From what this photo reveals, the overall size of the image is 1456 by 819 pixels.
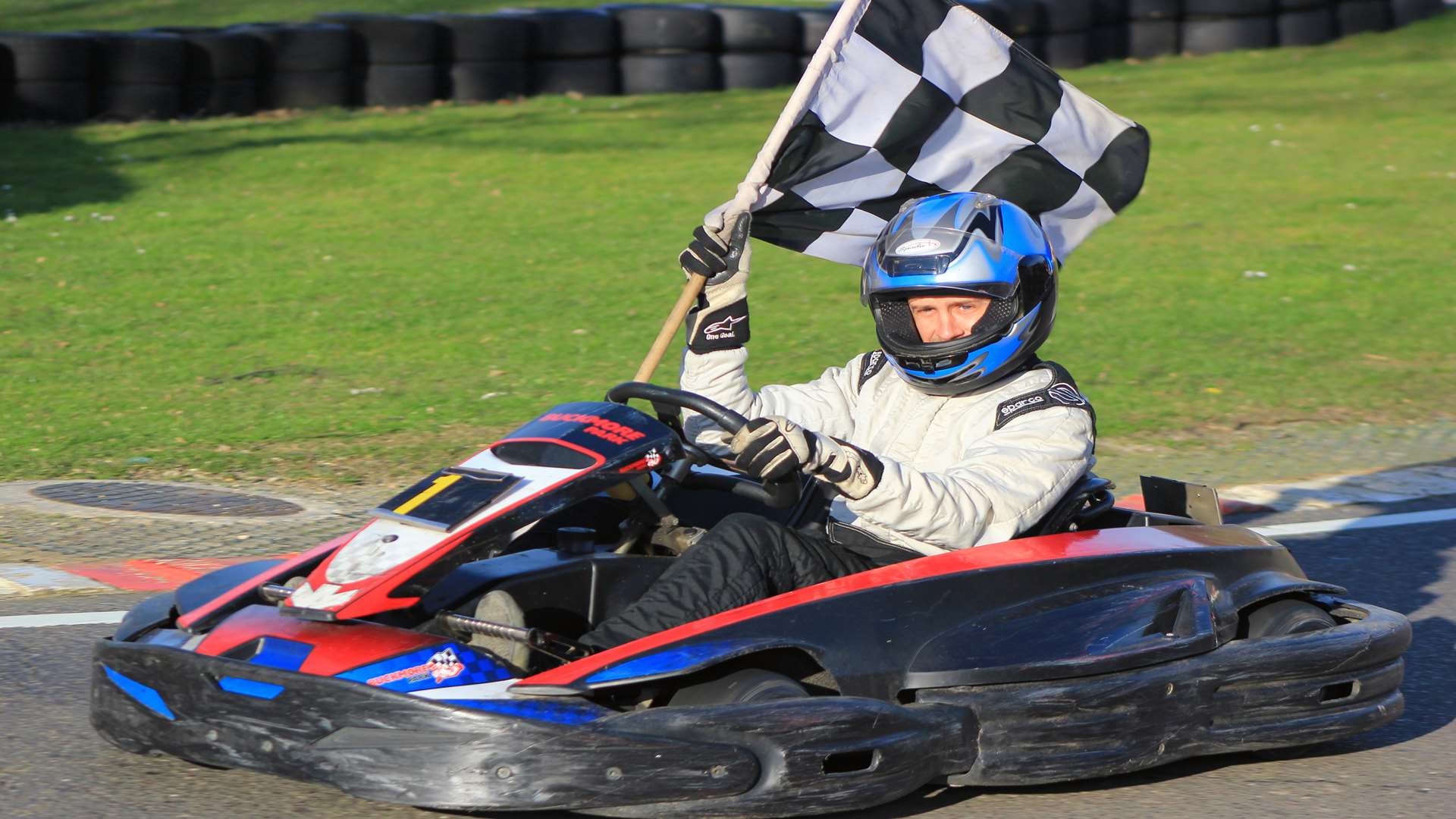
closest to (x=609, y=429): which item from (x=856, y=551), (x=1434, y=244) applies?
(x=856, y=551)

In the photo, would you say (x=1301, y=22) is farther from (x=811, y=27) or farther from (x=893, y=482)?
(x=893, y=482)

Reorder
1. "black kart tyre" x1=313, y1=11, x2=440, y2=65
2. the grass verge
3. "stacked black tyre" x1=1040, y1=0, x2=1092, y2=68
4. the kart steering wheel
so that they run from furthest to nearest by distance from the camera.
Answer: "stacked black tyre" x1=1040, y1=0, x2=1092, y2=68, "black kart tyre" x1=313, y1=11, x2=440, y2=65, the grass verge, the kart steering wheel

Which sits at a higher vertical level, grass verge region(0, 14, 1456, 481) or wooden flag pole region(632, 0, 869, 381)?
wooden flag pole region(632, 0, 869, 381)

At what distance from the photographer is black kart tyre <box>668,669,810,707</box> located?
3.11 metres

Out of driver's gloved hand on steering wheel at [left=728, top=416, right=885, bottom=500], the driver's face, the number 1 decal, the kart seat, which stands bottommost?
the kart seat

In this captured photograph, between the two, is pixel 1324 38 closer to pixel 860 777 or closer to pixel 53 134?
pixel 53 134

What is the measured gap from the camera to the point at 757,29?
14.7 m

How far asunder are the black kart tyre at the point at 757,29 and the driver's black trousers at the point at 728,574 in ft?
38.1

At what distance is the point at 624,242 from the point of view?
9961 mm

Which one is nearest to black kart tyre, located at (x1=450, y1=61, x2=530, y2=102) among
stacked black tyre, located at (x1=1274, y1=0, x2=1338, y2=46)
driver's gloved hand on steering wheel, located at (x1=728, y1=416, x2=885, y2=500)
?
stacked black tyre, located at (x1=1274, y1=0, x2=1338, y2=46)

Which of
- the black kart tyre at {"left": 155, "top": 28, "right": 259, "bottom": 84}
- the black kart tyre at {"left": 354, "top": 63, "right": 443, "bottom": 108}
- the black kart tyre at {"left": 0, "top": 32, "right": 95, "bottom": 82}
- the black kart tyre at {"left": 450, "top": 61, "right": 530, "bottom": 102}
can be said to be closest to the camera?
the black kart tyre at {"left": 0, "top": 32, "right": 95, "bottom": 82}

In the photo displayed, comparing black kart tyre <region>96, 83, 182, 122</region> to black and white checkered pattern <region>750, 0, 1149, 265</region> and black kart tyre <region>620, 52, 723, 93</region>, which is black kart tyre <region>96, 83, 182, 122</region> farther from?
black and white checkered pattern <region>750, 0, 1149, 265</region>

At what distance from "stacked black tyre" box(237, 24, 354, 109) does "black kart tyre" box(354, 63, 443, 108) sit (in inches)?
7.3

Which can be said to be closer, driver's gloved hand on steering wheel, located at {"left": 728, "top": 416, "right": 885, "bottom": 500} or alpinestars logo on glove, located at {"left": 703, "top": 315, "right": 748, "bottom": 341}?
driver's gloved hand on steering wheel, located at {"left": 728, "top": 416, "right": 885, "bottom": 500}
